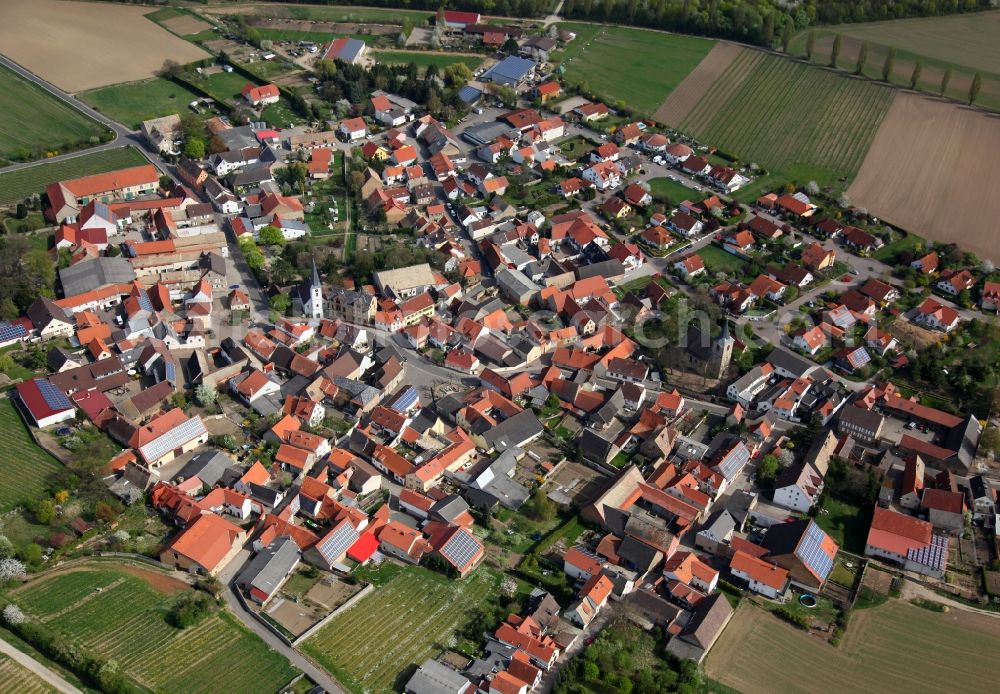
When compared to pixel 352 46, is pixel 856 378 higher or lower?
lower

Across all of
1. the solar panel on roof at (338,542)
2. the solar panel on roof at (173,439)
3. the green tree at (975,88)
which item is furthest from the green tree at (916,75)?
the solar panel on roof at (173,439)

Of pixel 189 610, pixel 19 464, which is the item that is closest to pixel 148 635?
pixel 189 610

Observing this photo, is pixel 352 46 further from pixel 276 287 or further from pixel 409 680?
pixel 409 680

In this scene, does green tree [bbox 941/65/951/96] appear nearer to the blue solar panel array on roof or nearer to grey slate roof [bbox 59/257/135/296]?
the blue solar panel array on roof

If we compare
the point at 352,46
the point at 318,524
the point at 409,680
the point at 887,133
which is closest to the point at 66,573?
the point at 318,524

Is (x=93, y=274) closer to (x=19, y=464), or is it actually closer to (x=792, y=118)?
(x=19, y=464)

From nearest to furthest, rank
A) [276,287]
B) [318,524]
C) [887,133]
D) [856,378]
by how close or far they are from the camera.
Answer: [318,524] < [856,378] < [276,287] < [887,133]
